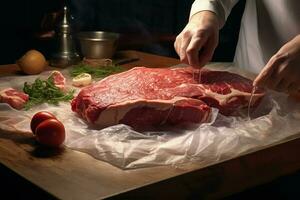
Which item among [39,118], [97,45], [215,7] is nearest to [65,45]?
[97,45]

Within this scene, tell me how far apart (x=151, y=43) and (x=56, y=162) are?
2.10m

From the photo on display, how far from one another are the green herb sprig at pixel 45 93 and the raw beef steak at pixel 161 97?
13 centimetres

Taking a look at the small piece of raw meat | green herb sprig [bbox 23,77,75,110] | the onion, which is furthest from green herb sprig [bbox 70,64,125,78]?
the small piece of raw meat

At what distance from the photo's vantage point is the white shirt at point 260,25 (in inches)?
73.0

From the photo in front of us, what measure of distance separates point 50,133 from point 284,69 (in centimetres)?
68

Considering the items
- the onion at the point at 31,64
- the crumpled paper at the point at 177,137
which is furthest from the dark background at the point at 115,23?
the crumpled paper at the point at 177,137

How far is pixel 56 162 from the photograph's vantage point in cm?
122

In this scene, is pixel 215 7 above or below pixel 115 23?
above

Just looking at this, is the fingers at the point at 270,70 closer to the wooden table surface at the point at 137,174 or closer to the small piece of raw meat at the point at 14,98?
the wooden table surface at the point at 137,174

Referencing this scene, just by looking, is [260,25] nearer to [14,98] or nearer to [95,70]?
[95,70]

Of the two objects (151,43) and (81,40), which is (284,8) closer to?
(81,40)

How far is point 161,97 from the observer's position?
1.52 meters

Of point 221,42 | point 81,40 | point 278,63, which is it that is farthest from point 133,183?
point 221,42

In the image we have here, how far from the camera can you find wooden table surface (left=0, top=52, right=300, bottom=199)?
107 centimetres
